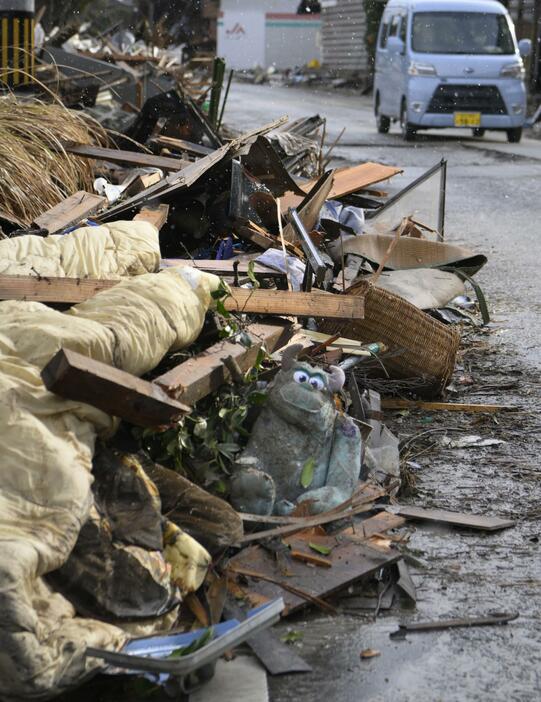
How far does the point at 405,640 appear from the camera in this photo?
11.1 ft

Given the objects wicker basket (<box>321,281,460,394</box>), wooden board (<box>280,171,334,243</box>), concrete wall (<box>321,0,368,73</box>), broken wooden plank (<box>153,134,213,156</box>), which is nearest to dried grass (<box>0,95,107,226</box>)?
broken wooden plank (<box>153,134,213,156</box>)

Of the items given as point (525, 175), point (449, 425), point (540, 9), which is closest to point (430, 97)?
point (525, 175)

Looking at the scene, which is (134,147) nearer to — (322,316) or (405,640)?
(322,316)

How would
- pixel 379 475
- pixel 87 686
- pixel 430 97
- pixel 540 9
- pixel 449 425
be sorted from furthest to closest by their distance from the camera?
pixel 540 9 < pixel 430 97 < pixel 449 425 < pixel 379 475 < pixel 87 686

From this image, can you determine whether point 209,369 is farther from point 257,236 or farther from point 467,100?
point 467,100

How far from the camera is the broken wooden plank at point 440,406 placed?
5695 millimetres

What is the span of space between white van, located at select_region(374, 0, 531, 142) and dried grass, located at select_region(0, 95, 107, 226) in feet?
40.8

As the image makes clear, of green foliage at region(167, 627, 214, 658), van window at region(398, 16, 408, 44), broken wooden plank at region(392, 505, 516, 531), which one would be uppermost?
van window at region(398, 16, 408, 44)

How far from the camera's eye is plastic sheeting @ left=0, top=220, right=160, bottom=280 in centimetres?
509

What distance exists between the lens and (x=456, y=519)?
4262mm

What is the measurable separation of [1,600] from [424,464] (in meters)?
2.68

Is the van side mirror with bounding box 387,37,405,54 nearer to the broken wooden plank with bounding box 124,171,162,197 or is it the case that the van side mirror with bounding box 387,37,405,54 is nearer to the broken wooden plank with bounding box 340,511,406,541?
the broken wooden plank with bounding box 124,171,162,197

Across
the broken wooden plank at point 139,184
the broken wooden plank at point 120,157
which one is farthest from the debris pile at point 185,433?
the broken wooden plank at point 120,157

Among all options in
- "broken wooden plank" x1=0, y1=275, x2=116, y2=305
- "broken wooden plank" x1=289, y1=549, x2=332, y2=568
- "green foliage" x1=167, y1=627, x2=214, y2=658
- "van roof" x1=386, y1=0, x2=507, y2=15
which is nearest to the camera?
"green foliage" x1=167, y1=627, x2=214, y2=658
